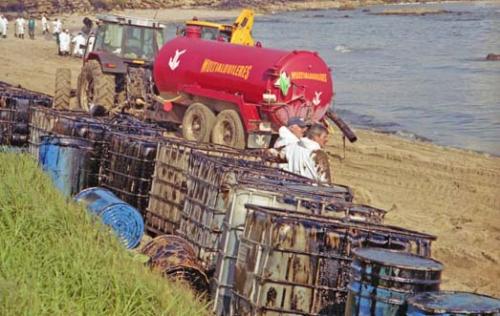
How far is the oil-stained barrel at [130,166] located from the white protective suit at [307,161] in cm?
146

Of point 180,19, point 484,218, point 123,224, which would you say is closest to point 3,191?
point 123,224

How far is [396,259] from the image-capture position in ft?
20.9

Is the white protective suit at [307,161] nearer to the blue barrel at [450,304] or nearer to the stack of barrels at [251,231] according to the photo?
the stack of barrels at [251,231]

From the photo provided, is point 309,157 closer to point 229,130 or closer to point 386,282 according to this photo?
point 386,282

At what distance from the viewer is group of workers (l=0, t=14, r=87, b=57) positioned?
4031 centimetres

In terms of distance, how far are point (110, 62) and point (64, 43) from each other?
22713mm

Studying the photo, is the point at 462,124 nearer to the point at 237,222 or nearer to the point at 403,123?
the point at 403,123

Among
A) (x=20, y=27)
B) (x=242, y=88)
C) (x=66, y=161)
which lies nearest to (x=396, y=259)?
(x=66, y=161)

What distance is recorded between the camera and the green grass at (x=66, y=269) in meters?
6.66

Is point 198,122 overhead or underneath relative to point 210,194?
overhead

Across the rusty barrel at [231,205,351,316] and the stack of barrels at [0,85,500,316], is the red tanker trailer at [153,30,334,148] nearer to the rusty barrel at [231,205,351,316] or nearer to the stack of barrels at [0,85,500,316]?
the stack of barrels at [0,85,500,316]

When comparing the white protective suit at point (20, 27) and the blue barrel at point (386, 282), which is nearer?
the blue barrel at point (386, 282)

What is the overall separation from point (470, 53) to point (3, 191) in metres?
40.6

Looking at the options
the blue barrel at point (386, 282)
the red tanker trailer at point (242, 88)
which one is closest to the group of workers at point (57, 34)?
the red tanker trailer at point (242, 88)
